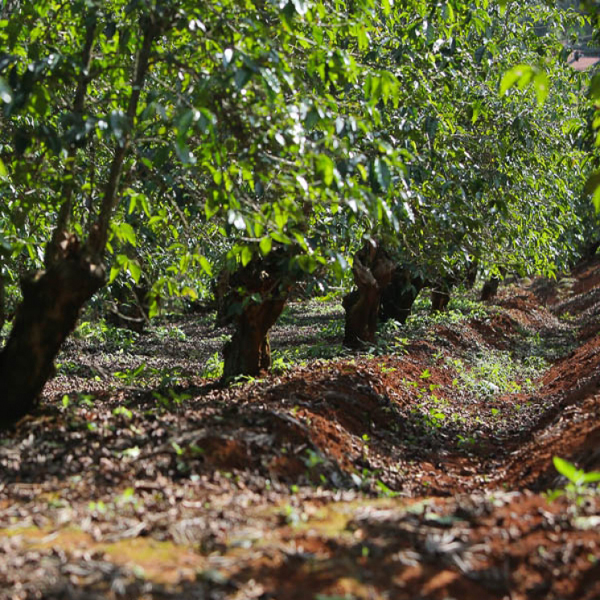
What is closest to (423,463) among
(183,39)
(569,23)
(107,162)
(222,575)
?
(222,575)

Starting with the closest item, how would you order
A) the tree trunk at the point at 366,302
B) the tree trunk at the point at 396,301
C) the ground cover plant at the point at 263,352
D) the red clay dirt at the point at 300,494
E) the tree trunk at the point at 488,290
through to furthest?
1. the red clay dirt at the point at 300,494
2. the ground cover plant at the point at 263,352
3. the tree trunk at the point at 366,302
4. the tree trunk at the point at 396,301
5. the tree trunk at the point at 488,290

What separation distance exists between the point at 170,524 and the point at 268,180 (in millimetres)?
2458

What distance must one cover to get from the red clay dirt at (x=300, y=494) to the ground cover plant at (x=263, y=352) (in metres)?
0.02

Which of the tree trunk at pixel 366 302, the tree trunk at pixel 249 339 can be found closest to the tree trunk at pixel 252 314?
the tree trunk at pixel 249 339

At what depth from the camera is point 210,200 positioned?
5.22m

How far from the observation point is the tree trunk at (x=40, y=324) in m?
5.10

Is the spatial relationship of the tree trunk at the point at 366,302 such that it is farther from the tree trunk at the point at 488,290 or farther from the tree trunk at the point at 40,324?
the tree trunk at the point at 488,290

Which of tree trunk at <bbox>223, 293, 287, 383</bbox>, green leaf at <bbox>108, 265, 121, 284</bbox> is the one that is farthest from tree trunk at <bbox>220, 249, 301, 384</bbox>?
green leaf at <bbox>108, 265, 121, 284</bbox>

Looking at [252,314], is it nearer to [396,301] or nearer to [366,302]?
[366,302]

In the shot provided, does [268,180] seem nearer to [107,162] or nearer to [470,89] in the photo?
[107,162]

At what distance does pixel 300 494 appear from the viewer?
4.35m

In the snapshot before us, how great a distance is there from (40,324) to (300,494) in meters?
2.35

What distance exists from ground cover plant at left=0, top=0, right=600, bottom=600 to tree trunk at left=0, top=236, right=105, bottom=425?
0.06ft

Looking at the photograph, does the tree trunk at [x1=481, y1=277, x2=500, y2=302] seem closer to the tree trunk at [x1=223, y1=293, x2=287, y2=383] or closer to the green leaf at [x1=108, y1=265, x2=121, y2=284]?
the tree trunk at [x1=223, y1=293, x2=287, y2=383]
